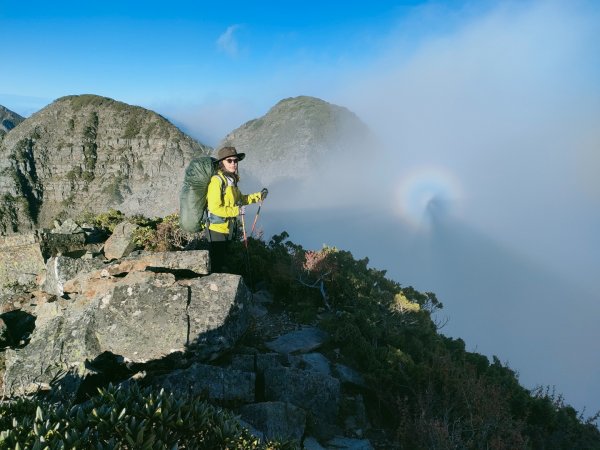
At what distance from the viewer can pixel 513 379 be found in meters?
9.52

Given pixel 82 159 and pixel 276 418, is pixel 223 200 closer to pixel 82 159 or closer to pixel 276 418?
pixel 276 418

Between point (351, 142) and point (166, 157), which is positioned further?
point (351, 142)

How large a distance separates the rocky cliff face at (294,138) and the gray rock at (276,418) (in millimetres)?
107948

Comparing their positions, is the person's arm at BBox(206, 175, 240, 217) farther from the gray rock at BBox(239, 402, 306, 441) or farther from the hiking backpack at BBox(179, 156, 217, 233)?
the gray rock at BBox(239, 402, 306, 441)

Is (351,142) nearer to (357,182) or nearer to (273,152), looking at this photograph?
(357,182)

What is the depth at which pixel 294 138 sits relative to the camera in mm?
129250

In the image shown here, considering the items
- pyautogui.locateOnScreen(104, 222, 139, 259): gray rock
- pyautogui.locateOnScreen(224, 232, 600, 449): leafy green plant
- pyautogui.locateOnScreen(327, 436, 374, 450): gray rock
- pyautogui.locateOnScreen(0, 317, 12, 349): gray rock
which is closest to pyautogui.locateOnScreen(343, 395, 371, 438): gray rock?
pyautogui.locateOnScreen(327, 436, 374, 450): gray rock

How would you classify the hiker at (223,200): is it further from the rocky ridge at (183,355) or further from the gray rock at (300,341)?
the gray rock at (300,341)

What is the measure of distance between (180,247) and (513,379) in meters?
8.60

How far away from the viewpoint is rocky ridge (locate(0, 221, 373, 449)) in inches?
189

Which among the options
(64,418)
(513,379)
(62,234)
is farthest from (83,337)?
(513,379)

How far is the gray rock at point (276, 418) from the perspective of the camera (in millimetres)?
4535

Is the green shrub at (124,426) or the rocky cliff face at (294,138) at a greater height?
the rocky cliff face at (294,138)

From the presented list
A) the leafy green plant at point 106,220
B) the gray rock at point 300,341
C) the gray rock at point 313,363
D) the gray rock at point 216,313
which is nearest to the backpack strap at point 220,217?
the gray rock at point 216,313
